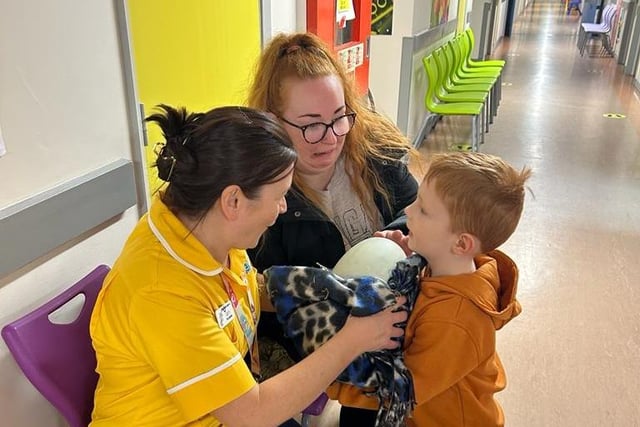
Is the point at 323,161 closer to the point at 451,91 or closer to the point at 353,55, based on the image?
the point at 353,55

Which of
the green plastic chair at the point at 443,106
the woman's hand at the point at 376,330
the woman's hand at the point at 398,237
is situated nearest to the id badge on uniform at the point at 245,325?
the woman's hand at the point at 376,330

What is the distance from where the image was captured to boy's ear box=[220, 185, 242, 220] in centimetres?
100

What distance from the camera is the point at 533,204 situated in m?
4.23

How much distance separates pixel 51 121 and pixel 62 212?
0.22 meters

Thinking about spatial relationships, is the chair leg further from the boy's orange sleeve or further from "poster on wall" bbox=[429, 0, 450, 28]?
the boy's orange sleeve

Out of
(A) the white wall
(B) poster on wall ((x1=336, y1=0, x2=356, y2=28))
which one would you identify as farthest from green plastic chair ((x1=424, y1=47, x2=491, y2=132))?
(A) the white wall

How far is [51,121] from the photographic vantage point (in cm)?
131

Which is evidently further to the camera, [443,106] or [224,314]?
[443,106]

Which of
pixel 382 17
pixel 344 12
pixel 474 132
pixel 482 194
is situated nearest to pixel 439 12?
pixel 382 17

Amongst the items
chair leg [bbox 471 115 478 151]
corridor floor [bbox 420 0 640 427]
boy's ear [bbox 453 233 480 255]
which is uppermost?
boy's ear [bbox 453 233 480 255]

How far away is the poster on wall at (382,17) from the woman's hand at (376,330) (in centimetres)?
397

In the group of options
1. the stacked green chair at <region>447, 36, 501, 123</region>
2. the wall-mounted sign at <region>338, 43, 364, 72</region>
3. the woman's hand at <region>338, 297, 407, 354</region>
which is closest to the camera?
the woman's hand at <region>338, 297, 407, 354</region>

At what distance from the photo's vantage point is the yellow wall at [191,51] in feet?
5.42

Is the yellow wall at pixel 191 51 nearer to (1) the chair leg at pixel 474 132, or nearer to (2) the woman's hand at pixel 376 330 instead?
(2) the woman's hand at pixel 376 330
